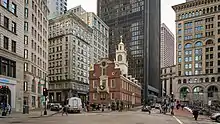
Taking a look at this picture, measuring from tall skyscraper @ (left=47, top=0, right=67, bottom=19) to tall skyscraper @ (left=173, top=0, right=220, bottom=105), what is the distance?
2476 inches

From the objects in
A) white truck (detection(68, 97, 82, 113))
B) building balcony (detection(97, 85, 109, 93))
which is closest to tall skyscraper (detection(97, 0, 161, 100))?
building balcony (detection(97, 85, 109, 93))

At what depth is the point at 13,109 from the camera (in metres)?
40.6

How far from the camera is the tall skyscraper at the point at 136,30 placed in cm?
15675

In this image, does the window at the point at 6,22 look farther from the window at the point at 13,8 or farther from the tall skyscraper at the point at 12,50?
the window at the point at 13,8

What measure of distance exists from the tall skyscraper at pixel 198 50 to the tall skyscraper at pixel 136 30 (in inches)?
1305

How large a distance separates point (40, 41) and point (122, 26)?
105 meters

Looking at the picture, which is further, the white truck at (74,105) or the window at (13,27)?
the white truck at (74,105)

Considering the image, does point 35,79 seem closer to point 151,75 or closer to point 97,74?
point 97,74

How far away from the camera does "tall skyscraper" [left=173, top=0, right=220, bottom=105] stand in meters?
113

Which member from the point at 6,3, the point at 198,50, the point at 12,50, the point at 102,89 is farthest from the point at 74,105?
the point at 198,50

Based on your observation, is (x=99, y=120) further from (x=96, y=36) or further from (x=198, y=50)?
(x=96, y=36)

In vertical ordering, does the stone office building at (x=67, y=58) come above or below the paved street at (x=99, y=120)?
above

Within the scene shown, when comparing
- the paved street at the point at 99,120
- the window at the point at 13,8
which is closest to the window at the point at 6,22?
the window at the point at 13,8

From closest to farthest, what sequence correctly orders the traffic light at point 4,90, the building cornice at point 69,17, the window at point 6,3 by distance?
the traffic light at point 4,90, the window at point 6,3, the building cornice at point 69,17
